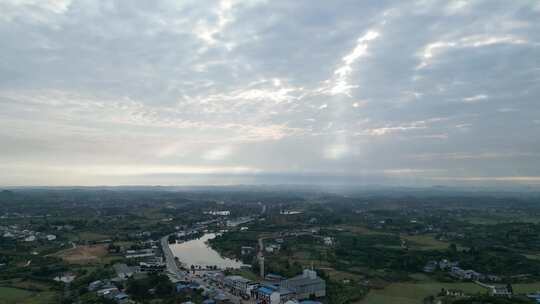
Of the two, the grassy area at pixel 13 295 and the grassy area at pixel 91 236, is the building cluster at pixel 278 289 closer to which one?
the grassy area at pixel 13 295

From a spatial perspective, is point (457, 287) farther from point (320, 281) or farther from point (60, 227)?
point (60, 227)

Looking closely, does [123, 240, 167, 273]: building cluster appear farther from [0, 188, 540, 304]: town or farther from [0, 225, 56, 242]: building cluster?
[0, 225, 56, 242]: building cluster

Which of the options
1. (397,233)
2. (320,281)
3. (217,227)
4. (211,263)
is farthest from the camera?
(217,227)

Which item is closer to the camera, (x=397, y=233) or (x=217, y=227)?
(x=397, y=233)

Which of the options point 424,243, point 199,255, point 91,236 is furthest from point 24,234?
point 424,243

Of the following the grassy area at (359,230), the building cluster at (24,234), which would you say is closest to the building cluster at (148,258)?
the building cluster at (24,234)

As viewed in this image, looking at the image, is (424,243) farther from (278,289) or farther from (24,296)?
(24,296)

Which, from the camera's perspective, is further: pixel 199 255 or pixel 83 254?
pixel 199 255

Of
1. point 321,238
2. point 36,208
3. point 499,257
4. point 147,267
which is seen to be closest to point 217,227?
point 321,238
